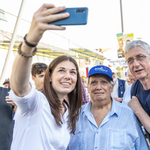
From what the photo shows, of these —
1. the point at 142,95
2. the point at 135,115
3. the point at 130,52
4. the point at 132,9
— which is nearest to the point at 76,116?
the point at 135,115

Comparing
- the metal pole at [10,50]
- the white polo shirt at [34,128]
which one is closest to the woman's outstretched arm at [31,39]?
the white polo shirt at [34,128]

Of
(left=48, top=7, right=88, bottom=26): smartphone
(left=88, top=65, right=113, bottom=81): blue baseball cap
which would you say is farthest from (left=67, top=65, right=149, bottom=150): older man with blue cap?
(left=48, top=7, right=88, bottom=26): smartphone

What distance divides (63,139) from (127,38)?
534 cm

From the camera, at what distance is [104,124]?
156cm

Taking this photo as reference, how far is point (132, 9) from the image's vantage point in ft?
26.7

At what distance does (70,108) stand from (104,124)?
36 centimetres

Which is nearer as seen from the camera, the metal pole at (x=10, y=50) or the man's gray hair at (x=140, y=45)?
the man's gray hair at (x=140, y=45)

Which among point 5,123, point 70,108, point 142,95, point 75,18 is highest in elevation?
point 75,18

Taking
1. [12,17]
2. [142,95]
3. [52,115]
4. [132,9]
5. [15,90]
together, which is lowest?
[52,115]

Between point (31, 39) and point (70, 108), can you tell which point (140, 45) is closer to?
point (70, 108)

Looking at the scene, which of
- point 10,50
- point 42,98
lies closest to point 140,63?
point 42,98

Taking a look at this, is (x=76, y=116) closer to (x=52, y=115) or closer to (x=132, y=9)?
(x=52, y=115)

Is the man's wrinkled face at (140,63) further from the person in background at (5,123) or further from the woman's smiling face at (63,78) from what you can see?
the person in background at (5,123)

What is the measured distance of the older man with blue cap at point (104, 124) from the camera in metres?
1.46
